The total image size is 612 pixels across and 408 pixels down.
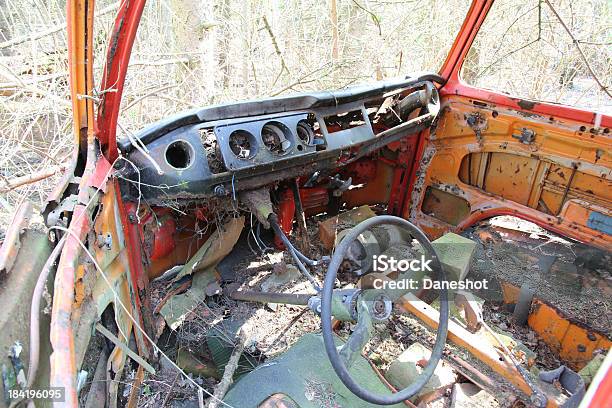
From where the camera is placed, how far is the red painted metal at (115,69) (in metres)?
1.61

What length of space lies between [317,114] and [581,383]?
5.80 ft

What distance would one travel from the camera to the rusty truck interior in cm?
148

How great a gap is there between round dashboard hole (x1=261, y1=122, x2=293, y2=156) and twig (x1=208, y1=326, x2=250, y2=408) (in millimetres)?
1034

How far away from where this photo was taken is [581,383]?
6.05 ft

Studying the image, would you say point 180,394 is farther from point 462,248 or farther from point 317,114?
point 462,248

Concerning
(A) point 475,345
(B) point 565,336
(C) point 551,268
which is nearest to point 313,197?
(A) point 475,345

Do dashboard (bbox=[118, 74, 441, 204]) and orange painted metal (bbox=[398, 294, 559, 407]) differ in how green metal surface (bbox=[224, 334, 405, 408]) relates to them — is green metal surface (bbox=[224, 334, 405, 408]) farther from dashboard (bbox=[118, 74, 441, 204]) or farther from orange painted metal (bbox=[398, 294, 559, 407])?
dashboard (bbox=[118, 74, 441, 204])

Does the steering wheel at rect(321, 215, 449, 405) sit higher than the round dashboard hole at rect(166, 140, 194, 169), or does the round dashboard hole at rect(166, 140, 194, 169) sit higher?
the round dashboard hole at rect(166, 140, 194, 169)

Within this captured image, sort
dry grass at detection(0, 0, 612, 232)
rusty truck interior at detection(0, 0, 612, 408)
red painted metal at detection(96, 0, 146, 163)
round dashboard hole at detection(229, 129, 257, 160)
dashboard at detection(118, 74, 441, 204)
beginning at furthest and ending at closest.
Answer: dry grass at detection(0, 0, 612, 232)
round dashboard hole at detection(229, 129, 257, 160)
dashboard at detection(118, 74, 441, 204)
red painted metal at detection(96, 0, 146, 163)
rusty truck interior at detection(0, 0, 612, 408)

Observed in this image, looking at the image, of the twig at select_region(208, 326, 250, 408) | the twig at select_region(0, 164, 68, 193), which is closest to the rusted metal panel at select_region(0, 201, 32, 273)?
the twig at select_region(208, 326, 250, 408)

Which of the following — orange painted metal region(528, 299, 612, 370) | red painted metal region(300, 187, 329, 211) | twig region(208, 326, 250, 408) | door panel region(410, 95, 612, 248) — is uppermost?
door panel region(410, 95, 612, 248)

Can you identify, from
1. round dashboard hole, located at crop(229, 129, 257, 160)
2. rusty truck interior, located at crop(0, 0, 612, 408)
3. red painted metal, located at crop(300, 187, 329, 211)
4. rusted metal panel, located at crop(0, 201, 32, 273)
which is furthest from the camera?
red painted metal, located at crop(300, 187, 329, 211)

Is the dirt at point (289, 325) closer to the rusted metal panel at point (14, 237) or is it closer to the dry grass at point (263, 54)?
the rusted metal panel at point (14, 237)

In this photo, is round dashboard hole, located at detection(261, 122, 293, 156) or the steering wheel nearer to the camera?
the steering wheel
